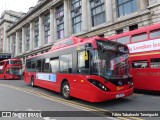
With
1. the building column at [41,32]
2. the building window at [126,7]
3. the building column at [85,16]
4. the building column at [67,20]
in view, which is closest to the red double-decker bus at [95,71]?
the building window at [126,7]

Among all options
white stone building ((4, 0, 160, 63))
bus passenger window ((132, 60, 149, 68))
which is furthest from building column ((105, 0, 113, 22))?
bus passenger window ((132, 60, 149, 68))

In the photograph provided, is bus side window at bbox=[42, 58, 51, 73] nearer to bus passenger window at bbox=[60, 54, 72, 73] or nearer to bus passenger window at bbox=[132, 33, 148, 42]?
bus passenger window at bbox=[60, 54, 72, 73]

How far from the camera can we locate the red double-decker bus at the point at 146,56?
35.7ft

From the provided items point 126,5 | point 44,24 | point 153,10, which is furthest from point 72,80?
point 44,24

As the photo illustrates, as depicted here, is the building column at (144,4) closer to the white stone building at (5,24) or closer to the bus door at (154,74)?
the bus door at (154,74)

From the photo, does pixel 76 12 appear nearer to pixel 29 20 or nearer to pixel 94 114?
pixel 29 20

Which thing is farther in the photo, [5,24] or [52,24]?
[5,24]

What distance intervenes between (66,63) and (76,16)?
81.9 feet

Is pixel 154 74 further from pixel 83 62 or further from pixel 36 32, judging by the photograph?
pixel 36 32

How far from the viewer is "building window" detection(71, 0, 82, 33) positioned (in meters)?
33.4

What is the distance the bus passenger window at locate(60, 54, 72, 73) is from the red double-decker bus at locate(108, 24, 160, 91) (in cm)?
433

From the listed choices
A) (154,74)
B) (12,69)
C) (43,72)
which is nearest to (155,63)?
(154,74)

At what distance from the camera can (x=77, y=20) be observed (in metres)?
34.0

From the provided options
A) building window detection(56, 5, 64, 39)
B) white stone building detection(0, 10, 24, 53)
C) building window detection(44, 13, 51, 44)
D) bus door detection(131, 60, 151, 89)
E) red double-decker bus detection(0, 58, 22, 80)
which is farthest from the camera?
white stone building detection(0, 10, 24, 53)
